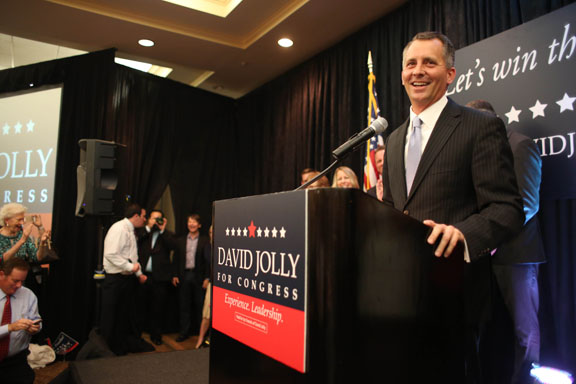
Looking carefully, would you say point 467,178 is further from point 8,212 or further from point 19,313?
point 8,212

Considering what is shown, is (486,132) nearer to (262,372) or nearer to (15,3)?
(262,372)

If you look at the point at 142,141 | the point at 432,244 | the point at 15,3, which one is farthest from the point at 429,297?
the point at 142,141

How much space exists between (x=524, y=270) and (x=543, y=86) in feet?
3.31

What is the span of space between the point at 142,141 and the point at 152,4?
2018 mm

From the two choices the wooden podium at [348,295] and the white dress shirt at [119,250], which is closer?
the wooden podium at [348,295]

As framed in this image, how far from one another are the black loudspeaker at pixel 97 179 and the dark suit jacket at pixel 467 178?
2961mm

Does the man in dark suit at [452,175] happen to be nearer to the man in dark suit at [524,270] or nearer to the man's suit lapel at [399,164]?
the man's suit lapel at [399,164]

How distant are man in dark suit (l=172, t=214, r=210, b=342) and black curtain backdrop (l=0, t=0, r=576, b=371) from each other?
2.29 ft

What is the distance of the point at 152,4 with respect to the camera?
13.4ft

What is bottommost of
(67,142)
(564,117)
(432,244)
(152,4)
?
(432,244)

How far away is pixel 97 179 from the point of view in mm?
3402

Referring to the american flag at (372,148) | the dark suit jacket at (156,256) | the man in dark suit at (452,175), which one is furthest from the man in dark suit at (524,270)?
the dark suit jacket at (156,256)

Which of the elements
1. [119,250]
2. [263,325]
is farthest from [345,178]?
[263,325]

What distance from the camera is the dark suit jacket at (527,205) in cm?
191
